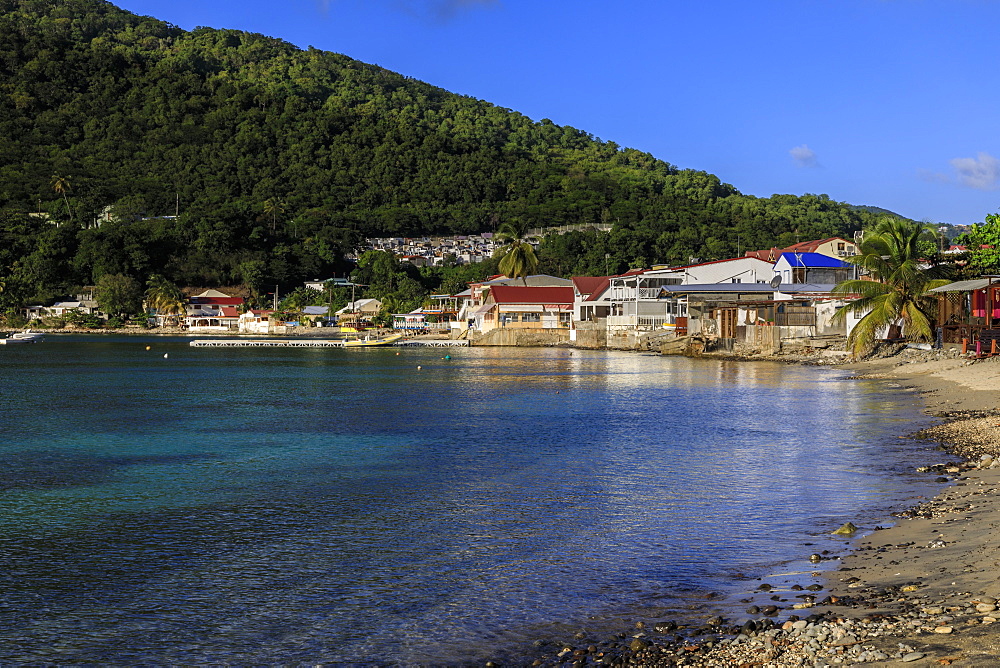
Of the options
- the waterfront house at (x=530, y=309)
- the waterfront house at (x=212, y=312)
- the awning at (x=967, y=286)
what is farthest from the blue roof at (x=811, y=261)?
the waterfront house at (x=212, y=312)

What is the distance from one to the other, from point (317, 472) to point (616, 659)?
14.3 meters

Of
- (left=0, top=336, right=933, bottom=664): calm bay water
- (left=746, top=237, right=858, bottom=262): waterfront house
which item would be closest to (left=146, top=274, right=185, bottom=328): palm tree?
(left=746, top=237, right=858, bottom=262): waterfront house

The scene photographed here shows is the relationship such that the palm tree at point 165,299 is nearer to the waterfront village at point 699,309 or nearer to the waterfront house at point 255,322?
the waterfront house at point 255,322

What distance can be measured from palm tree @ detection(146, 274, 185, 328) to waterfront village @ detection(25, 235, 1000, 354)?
4691 centimetres

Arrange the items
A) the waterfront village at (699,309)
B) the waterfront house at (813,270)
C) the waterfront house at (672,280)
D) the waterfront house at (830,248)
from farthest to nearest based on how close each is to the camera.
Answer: the waterfront house at (830,248) < the waterfront house at (672,280) < the waterfront house at (813,270) < the waterfront village at (699,309)

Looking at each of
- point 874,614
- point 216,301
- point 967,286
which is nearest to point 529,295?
point 967,286

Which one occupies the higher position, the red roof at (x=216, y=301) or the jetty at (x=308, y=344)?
the red roof at (x=216, y=301)

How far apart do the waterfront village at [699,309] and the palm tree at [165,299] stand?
154 ft

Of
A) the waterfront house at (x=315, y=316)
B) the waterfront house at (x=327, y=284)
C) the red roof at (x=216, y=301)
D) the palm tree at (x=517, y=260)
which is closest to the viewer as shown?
the palm tree at (x=517, y=260)

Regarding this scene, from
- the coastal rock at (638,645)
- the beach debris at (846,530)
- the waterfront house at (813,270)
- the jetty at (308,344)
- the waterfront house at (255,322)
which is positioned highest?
the waterfront house at (813,270)

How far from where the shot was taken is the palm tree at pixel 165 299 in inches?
6112

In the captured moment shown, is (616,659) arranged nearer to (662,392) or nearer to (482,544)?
(482,544)

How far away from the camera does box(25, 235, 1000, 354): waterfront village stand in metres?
58.7

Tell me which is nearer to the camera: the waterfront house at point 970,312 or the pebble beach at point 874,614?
the pebble beach at point 874,614
